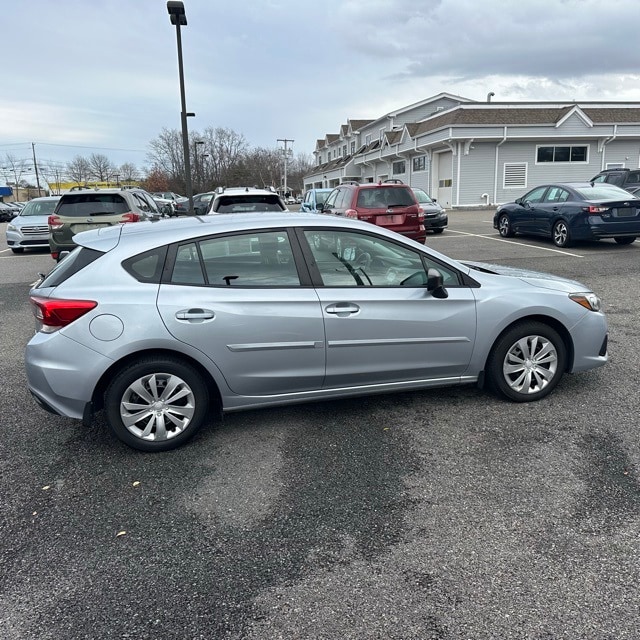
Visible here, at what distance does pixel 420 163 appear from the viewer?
35594 millimetres

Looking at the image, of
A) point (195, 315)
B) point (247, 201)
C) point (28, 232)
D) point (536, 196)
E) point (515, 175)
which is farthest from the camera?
point (515, 175)

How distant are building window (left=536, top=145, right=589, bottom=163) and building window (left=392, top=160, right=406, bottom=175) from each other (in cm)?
1034

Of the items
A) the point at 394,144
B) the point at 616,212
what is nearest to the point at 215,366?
the point at 616,212

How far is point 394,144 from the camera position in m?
38.1

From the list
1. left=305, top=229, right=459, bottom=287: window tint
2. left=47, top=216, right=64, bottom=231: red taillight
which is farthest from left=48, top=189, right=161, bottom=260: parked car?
left=305, top=229, right=459, bottom=287: window tint

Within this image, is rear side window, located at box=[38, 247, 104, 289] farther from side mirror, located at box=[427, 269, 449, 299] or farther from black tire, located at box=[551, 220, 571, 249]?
black tire, located at box=[551, 220, 571, 249]

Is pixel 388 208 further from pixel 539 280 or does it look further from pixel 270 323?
pixel 270 323

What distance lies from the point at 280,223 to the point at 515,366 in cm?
218

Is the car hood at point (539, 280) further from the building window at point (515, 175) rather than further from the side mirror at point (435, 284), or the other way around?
the building window at point (515, 175)

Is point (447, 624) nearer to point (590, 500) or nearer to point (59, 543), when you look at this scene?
point (590, 500)

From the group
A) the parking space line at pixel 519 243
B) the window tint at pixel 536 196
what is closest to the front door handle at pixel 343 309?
the parking space line at pixel 519 243

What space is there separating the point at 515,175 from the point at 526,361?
1163 inches

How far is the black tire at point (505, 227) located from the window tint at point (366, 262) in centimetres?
1211

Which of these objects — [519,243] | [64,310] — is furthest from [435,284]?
[519,243]
